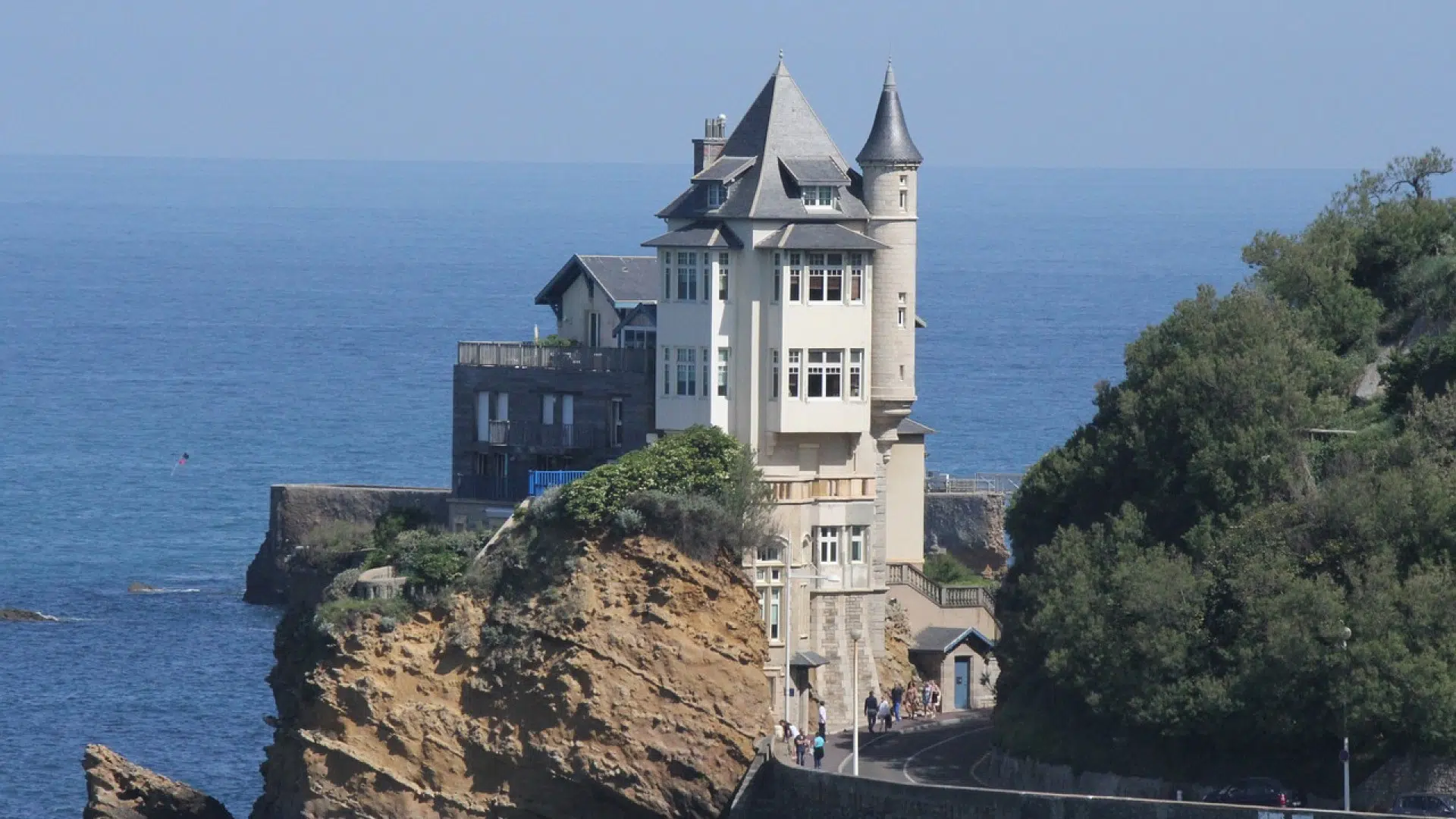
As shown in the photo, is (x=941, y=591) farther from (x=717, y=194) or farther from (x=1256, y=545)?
(x=1256, y=545)

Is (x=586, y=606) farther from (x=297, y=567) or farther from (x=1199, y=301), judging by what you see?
(x=297, y=567)

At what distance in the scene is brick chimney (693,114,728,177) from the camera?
3086 inches

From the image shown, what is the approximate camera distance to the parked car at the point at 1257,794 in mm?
61594

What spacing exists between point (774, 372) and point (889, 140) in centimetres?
624

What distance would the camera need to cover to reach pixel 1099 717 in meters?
66.8

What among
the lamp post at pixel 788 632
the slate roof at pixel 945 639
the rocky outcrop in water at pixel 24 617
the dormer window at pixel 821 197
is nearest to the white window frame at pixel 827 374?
the dormer window at pixel 821 197

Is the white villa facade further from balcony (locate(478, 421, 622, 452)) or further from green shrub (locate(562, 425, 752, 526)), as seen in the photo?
green shrub (locate(562, 425, 752, 526))

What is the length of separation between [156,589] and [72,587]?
2792mm

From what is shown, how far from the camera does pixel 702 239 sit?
7369cm

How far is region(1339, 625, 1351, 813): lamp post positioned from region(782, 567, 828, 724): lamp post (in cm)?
1355

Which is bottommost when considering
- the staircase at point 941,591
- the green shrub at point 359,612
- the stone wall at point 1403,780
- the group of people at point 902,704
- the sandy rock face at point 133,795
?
the sandy rock face at point 133,795

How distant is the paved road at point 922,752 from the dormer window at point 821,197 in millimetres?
11836

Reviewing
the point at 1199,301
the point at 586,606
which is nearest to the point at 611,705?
the point at 586,606

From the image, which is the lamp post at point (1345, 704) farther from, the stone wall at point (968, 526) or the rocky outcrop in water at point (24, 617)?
the rocky outcrop in water at point (24, 617)
